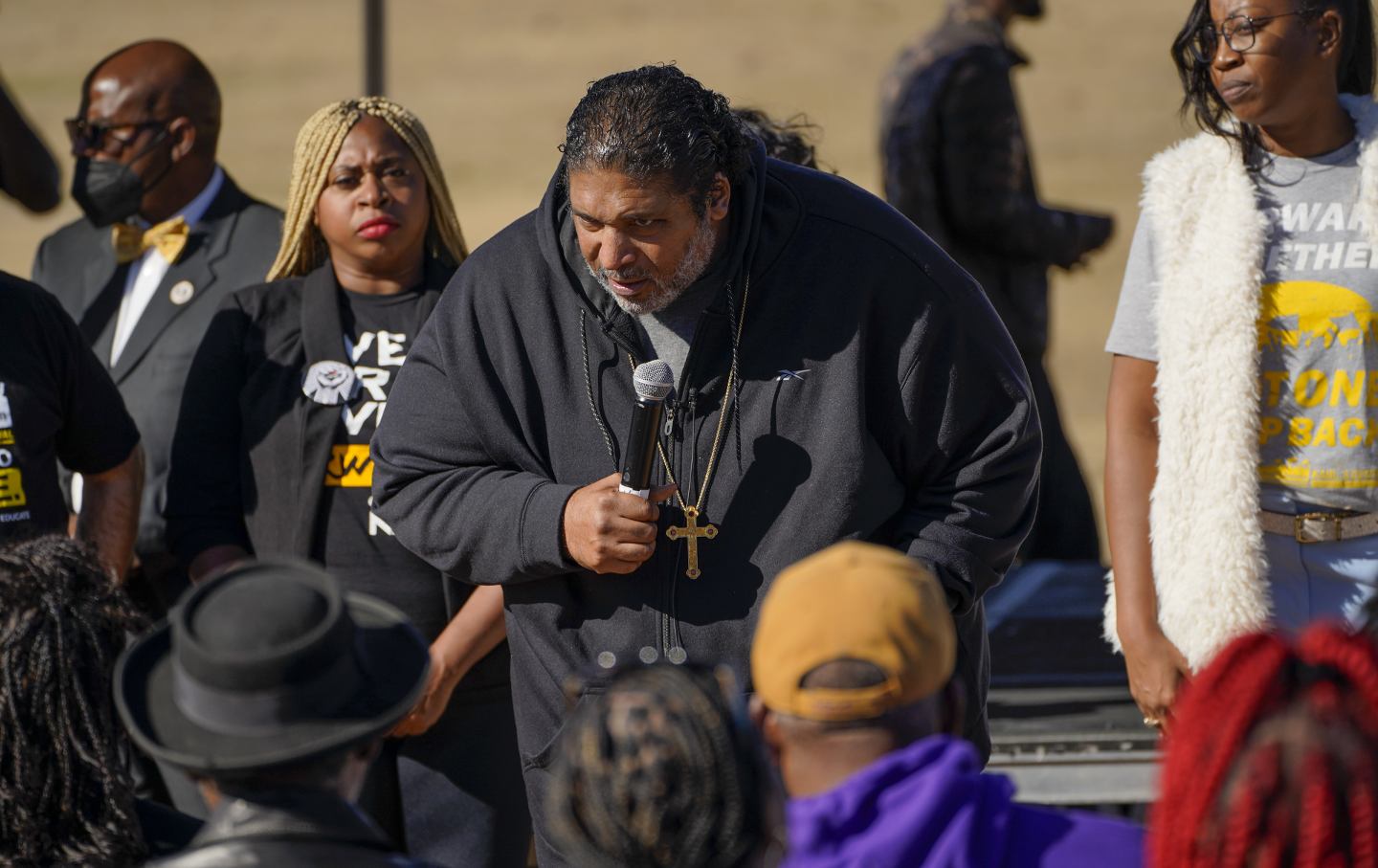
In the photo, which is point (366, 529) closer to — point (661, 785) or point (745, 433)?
point (745, 433)

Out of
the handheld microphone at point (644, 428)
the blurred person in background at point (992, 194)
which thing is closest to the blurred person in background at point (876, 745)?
the handheld microphone at point (644, 428)

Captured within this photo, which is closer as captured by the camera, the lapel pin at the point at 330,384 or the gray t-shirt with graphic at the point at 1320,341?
the gray t-shirt with graphic at the point at 1320,341

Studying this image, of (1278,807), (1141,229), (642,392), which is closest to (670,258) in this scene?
(642,392)

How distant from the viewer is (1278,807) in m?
2.05

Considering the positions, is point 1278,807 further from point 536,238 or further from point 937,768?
point 536,238

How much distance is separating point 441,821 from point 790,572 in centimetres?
220

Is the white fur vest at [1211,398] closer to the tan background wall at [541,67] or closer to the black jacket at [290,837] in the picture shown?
the black jacket at [290,837]

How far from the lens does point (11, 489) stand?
429cm

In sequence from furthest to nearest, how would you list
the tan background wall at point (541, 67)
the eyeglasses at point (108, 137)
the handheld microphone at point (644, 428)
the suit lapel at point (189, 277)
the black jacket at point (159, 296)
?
the tan background wall at point (541, 67) < the eyeglasses at point (108, 137) < the suit lapel at point (189, 277) < the black jacket at point (159, 296) < the handheld microphone at point (644, 428)

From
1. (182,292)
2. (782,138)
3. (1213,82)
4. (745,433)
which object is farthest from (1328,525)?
(182,292)

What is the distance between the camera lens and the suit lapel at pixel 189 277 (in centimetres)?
534

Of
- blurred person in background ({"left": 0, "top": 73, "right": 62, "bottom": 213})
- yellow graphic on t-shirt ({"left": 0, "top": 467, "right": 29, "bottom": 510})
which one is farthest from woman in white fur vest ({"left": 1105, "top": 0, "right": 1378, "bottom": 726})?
blurred person in background ({"left": 0, "top": 73, "right": 62, "bottom": 213})

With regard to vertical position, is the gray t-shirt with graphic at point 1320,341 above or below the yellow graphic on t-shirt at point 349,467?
above

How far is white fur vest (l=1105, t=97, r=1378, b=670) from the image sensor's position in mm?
3939
